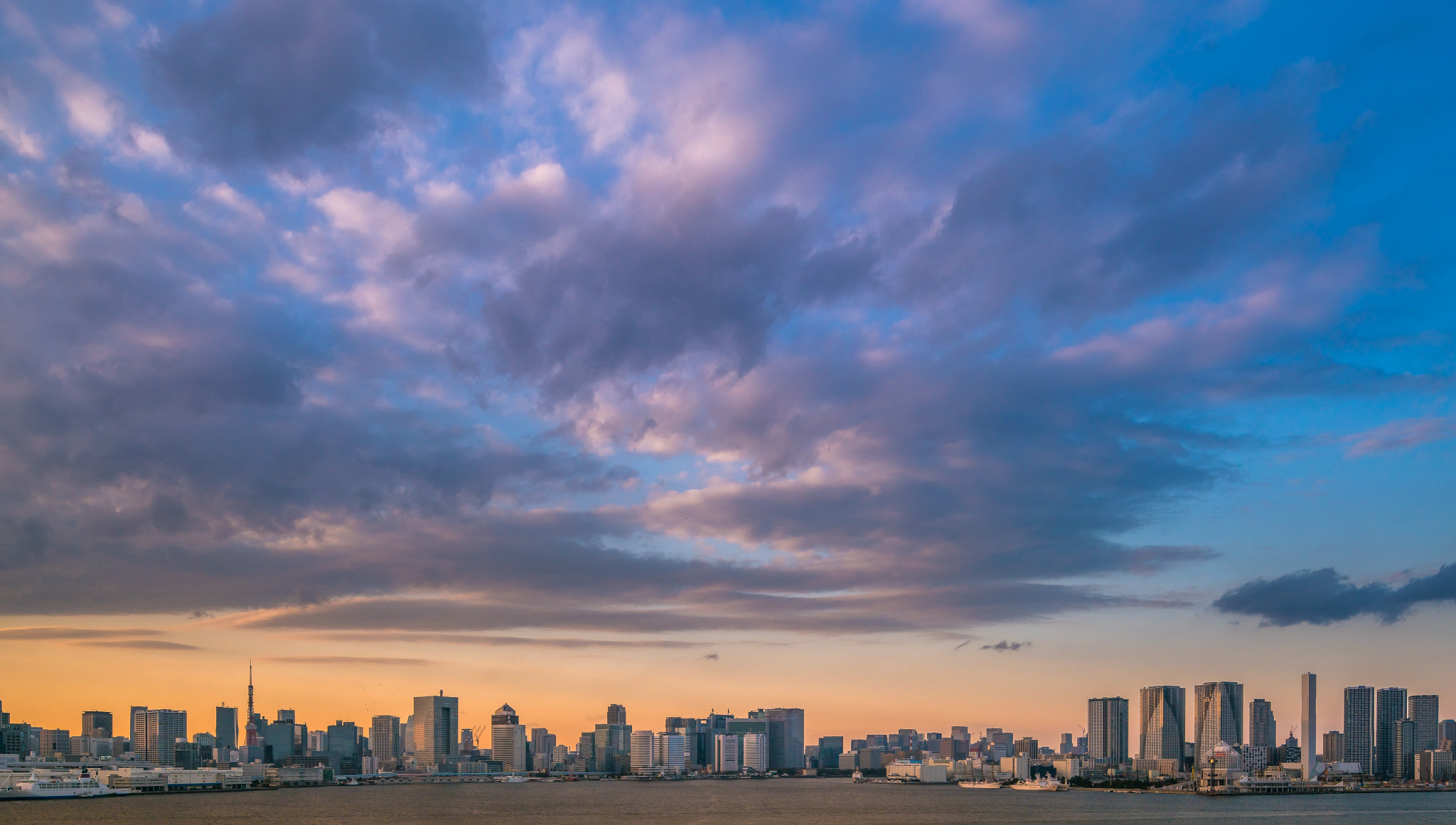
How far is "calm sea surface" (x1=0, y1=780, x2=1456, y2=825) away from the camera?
12150cm

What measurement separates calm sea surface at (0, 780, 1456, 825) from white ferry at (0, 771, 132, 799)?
7416 millimetres

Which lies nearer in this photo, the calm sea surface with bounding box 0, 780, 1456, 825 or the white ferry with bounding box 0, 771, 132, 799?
the calm sea surface with bounding box 0, 780, 1456, 825

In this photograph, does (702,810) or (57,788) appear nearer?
(702,810)

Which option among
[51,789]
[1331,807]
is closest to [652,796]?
[51,789]

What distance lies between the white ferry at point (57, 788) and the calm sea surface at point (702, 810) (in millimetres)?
7416

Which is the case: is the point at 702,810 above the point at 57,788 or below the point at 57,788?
above

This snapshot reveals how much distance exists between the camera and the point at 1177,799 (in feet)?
646

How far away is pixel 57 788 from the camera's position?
172m

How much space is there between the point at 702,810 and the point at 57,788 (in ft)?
360

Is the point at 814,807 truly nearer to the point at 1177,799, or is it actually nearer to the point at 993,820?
the point at 993,820

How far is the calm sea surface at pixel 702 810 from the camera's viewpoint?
12150 centimetres

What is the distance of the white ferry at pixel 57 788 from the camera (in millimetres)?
167125

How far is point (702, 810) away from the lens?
139875mm

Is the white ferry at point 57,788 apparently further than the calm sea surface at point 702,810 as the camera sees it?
Yes
